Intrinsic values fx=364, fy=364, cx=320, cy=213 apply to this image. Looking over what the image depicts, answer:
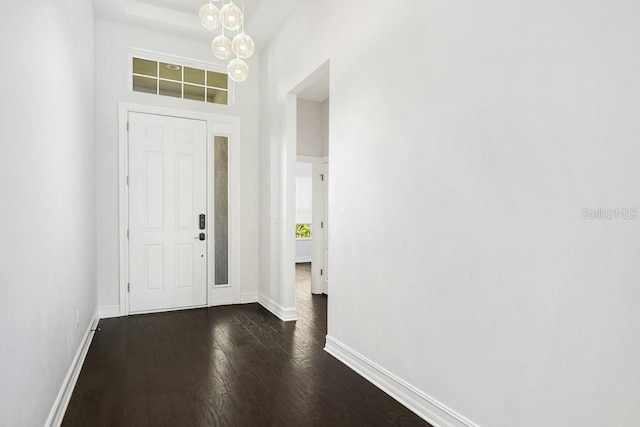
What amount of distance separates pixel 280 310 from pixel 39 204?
2967mm

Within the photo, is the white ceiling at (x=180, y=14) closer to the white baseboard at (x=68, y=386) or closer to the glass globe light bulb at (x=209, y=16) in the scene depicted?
the glass globe light bulb at (x=209, y=16)

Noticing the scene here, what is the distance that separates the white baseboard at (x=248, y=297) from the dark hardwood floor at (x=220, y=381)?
92 centimetres

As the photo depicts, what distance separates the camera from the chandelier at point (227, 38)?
8.13 ft

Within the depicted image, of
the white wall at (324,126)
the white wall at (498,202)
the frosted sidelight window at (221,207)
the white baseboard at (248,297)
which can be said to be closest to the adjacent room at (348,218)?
the white wall at (498,202)

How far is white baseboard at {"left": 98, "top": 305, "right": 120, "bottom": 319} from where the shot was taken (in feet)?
14.1

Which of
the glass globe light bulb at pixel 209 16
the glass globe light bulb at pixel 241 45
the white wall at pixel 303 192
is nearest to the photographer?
the glass globe light bulb at pixel 209 16

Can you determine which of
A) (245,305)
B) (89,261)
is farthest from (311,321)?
(89,261)

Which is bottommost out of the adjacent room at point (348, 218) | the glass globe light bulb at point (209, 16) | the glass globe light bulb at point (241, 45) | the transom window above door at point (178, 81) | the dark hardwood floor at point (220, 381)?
the dark hardwood floor at point (220, 381)

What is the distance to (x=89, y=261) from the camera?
364cm

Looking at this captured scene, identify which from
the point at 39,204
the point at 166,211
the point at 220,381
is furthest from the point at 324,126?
the point at 39,204

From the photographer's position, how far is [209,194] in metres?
4.83

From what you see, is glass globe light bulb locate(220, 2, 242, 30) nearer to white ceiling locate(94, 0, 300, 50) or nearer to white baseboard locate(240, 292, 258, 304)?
white ceiling locate(94, 0, 300, 50)

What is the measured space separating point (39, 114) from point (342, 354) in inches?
106

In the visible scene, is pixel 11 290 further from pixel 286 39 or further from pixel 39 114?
pixel 286 39
